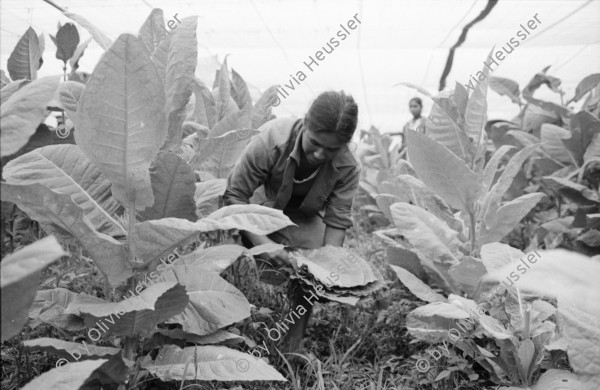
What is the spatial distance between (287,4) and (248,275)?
4356 mm

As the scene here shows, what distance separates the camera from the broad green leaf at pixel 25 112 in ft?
3.30

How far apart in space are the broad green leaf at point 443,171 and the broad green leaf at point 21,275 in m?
1.45

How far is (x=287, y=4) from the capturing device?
6176mm

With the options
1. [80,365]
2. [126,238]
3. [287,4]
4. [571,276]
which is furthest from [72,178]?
[287,4]

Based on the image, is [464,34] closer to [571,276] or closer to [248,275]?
[248,275]

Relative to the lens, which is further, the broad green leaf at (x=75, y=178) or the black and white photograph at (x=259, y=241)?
the broad green leaf at (x=75, y=178)

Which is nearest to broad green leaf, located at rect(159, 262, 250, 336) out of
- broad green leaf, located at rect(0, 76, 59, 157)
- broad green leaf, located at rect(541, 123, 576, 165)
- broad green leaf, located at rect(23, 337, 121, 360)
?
broad green leaf, located at rect(23, 337, 121, 360)

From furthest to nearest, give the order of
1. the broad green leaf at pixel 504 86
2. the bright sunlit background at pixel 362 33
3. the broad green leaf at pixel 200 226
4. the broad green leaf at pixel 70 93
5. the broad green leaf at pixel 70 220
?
1. the bright sunlit background at pixel 362 33
2. the broad green leaf at pixel 504 86
3. the broad green leaf at pixel 70 93
4. the broad green leaf at pixel 200 226
5. the broad green leaf at pixel 70 220

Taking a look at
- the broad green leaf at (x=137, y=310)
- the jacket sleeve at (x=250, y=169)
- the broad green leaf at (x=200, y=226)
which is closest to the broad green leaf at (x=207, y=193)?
the broad green leaf at (x=200, y=226)

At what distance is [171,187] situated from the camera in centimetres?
156

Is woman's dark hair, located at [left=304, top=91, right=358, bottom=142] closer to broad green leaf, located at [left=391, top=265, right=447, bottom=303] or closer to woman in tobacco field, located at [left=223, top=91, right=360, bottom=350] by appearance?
woman in tobacco field, located at [left=223, top=91, right=360, bottom=350]

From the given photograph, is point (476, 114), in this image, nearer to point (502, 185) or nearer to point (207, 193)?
point (502, 185)

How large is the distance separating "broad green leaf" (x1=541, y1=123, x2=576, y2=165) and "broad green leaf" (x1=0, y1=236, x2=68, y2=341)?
2876 millimetres

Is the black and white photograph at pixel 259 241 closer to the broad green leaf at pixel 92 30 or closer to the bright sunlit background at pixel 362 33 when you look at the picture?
the broad green leaf at pixel 92 30
